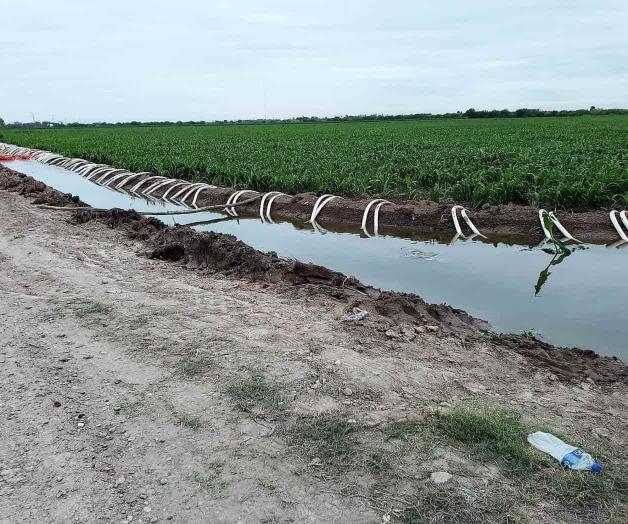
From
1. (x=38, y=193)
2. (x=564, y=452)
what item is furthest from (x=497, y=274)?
(x=38, y=193)

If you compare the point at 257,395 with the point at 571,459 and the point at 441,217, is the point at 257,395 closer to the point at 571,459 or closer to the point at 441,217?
the point at 571,459

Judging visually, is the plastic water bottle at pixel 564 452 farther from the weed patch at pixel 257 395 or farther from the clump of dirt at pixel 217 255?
the clump of dirt at pixel 217 255

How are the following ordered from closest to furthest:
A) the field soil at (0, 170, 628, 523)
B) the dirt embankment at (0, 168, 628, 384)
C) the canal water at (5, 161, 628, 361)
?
the field soil at (0, 170, 628, 523) → the dirt embankment at (0, 168, 628, 384) → the canal water at (5, 161, 628, 361)

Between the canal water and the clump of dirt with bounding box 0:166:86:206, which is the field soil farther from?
the clump of dirt with bounding box 0:166:86:206

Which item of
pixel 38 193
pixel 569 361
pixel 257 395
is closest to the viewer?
pixel 257 395

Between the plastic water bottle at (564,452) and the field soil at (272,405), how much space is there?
0.08 m

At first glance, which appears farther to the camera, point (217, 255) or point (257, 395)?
point (217, 255)

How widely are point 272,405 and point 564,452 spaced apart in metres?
1.67

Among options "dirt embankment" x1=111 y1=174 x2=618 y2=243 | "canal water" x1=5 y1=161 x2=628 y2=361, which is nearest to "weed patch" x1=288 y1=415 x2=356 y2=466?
"canal water" x1=5 y1=161 x2=628 y2=361

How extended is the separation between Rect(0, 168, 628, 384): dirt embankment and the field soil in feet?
0.10

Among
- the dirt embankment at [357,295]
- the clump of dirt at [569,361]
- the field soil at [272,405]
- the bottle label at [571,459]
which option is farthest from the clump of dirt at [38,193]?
the bottle label at [571,459]

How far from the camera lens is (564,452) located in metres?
2.81

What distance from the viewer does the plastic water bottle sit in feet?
8.89

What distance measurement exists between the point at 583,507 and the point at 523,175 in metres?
10.2
